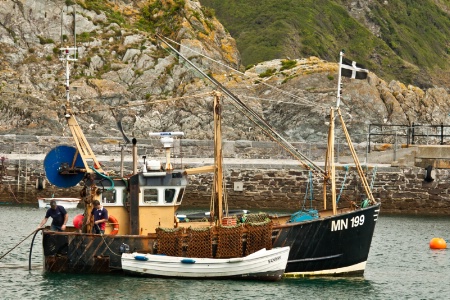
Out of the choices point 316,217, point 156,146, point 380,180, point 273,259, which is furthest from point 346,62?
point 156,146

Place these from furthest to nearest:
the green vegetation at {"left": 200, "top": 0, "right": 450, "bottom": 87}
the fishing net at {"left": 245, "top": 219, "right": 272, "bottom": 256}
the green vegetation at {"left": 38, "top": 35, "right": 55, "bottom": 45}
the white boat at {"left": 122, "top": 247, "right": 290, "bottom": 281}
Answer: the green vegetation at {"left": 200, "top": 0, "right": 450, "bottom": 87} → the green vegetation at {"left": 38, "top": 35, "right": 55, "bottom": 45} → the fishing net at {"left": 245, "top": 219, "right": 272, "bottom": 256} → the white boat at {"left": 122, "top": 247, "right": 290, "bottom": 281}

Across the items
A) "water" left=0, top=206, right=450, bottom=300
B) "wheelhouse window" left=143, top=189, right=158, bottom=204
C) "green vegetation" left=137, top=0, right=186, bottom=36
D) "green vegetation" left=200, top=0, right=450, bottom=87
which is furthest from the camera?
"green vegetation" left=200, top=0, right=450, bottom=87

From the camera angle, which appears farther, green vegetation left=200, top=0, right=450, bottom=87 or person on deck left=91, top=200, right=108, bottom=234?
green vegetation left=200, top=0, right=450, bottom=87

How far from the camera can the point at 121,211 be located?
28953mm

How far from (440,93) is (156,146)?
1780 cm

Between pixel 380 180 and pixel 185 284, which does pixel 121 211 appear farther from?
pixel 380 180

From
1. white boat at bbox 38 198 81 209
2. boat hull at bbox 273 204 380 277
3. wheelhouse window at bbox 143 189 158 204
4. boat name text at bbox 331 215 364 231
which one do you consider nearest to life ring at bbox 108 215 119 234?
wheelhouse window at bbox 143 189 158 204

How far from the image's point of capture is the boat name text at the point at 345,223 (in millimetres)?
28711

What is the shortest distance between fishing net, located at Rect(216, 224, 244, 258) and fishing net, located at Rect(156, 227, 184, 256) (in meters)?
0.89

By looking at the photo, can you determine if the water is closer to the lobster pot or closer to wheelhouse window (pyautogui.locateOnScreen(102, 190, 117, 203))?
the lobster pot

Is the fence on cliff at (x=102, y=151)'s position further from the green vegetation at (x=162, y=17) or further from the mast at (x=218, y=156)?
the mast at (x=218, y=156)

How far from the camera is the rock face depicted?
55375mm

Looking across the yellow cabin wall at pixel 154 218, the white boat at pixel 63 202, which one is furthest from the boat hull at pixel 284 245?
the white boat at pixel 63 202

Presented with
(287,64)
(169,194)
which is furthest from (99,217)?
(287,64)
